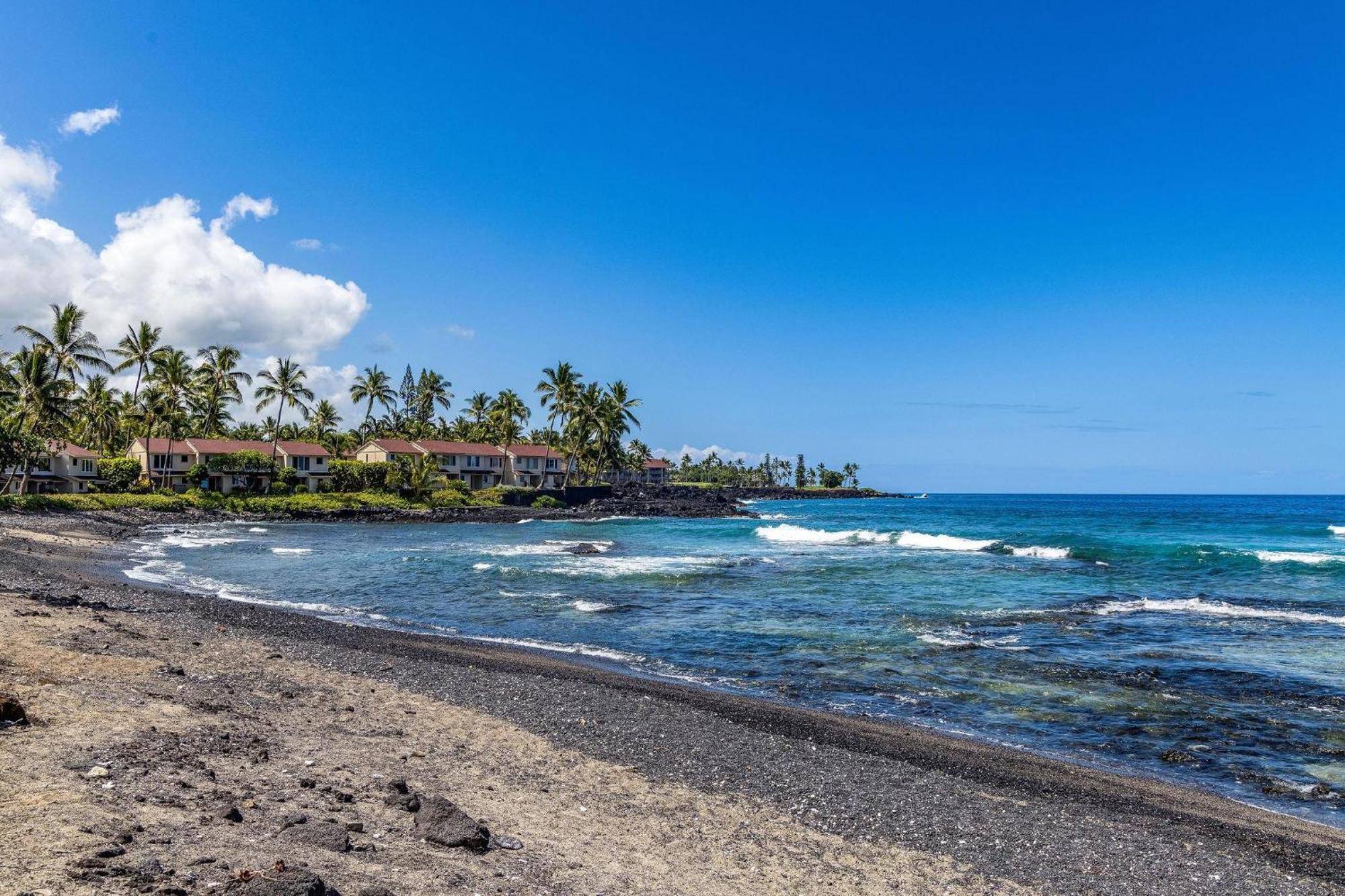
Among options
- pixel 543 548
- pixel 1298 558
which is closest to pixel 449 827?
pixel 543 548

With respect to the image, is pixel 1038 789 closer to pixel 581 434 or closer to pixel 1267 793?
pixel 1267 793

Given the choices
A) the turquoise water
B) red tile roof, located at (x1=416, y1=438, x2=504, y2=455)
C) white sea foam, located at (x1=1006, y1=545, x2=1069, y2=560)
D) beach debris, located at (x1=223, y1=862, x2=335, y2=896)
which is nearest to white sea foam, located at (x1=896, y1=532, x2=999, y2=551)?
the turquoise water

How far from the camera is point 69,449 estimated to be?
68750mm

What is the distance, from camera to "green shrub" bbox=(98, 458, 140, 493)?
212 feet

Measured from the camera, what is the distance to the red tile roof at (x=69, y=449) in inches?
2511

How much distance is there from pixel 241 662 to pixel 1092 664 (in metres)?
16.5

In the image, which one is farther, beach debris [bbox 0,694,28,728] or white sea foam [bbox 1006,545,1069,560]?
white sea foam [bbox 1006,545,1069,560]

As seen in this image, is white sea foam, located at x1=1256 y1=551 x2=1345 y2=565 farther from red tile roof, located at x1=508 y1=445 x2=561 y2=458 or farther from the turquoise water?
red tile roof, located at x1=508 y1=445 x2=561 y2=458

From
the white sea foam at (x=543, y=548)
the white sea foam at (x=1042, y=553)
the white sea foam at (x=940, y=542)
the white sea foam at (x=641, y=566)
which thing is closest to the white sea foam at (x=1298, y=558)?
the white sea foam at (x=1042, y=553)

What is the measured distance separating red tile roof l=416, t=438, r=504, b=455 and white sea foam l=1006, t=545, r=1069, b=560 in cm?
6358

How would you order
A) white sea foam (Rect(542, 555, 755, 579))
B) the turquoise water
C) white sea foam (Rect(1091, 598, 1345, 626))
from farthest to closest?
white sea foam (Rect(542, 555, 755, 579))
white sea foam (Rect(1091, 598, 1345, 626))
the turquoise water

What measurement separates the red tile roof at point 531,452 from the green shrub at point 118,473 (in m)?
42.5

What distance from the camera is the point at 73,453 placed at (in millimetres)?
68438

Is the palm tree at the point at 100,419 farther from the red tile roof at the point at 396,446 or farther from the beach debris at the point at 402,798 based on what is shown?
the beach debris at the point at 402,798
